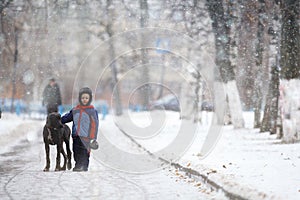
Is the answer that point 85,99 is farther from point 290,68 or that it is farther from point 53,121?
point 290,68

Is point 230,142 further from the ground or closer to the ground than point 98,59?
closer to the ground

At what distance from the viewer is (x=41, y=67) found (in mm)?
40844

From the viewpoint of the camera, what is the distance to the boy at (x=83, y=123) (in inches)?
422

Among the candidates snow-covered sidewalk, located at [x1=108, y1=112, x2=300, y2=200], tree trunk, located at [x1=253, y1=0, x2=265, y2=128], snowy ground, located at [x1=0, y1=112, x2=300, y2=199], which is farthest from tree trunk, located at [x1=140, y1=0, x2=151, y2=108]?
snowy ground, located at [x1=0, y1=112, x2=300, y2=199]

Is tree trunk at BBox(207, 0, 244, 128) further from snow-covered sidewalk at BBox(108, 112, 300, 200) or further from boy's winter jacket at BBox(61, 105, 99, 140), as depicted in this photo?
boy's winter jacket at BBox(61, 105, 99, 140)

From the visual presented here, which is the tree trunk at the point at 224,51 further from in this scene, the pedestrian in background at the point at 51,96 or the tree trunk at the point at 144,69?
the tree trunk at the point at 144,69

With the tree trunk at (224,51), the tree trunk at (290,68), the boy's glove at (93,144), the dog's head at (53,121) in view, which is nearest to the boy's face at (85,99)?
the dog's head at (53,121)

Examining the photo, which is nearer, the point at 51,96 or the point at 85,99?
the point at 85,99

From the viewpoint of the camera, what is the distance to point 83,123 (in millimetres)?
10992

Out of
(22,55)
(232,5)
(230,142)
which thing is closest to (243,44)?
(232,5)

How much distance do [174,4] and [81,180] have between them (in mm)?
13109

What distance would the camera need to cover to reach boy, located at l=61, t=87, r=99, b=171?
10717 millimetres

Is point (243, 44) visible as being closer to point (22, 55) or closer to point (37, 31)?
point (37, 31)

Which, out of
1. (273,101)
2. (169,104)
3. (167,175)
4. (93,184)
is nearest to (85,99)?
(93,184)
